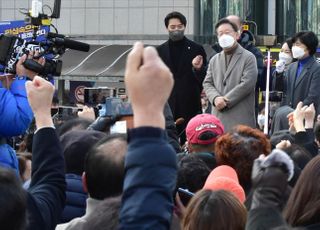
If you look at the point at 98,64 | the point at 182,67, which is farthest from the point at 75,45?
the point at 98,64

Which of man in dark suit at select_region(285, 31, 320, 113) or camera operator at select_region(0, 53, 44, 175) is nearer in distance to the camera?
camera operator at select_region(0, 53, 44, 175)

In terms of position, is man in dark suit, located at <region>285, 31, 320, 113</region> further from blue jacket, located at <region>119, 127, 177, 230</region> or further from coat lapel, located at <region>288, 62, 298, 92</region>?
blue jacket, located at <region>119, 127, 177, 230</region>

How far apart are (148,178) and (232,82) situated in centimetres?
605

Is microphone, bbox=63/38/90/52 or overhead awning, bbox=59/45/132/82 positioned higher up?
microphone, bbox=63/38/90/52

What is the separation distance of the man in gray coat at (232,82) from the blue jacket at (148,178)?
19.0 ft

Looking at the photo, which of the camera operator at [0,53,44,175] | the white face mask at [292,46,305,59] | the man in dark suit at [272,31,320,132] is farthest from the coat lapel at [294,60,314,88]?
the camera operator at [0,53,44,175]

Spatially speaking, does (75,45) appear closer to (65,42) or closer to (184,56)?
(65,42)

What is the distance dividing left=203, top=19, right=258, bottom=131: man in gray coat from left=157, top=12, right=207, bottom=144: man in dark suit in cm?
74

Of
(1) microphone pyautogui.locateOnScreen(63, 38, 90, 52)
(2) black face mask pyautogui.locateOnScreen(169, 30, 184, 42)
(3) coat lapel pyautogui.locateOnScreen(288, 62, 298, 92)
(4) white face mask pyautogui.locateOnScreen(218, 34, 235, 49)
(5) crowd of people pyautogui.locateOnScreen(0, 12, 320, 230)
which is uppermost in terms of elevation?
(2) black face mask pyautogui.locateOnScreen(169, 30, 184, 42)

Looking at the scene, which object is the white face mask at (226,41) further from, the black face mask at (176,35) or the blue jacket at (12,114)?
the blue jacket at (12,114)

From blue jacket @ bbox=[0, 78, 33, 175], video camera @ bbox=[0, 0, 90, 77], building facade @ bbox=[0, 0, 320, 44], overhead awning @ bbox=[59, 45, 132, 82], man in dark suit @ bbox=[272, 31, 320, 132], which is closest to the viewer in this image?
blue jacket @ bbox=[0, 78, 33, 175]

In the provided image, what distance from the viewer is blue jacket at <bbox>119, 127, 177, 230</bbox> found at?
2.17m

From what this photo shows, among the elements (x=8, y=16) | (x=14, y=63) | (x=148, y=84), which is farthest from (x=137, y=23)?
(x=148, y=84)

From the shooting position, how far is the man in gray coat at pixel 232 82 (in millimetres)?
8023
